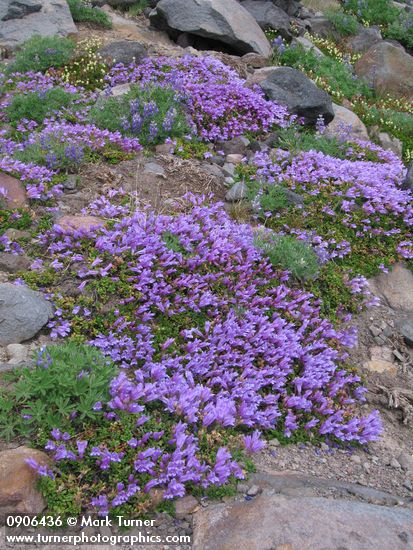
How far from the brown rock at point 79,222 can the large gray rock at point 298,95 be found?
17.2ft

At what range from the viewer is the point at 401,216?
8.11 metres

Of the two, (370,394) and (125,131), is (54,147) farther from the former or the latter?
(370,394)

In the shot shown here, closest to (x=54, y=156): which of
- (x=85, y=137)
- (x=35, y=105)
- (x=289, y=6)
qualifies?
(x=85, y=137)

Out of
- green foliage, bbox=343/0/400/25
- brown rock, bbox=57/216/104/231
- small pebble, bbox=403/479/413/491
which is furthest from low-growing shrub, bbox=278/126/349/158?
green foliage, bbox=343/0/400/25

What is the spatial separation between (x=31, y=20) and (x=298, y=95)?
5.93 metres

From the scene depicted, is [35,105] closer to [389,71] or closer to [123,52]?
[123,52]

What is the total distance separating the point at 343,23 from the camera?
1712 centimetres

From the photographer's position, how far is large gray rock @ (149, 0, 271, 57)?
1220cm

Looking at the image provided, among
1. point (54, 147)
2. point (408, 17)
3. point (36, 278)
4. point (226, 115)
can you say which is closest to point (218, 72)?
point (226, 115)

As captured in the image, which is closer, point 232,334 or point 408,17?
point 232,334

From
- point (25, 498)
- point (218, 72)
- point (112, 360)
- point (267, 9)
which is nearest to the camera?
point (25, 498)

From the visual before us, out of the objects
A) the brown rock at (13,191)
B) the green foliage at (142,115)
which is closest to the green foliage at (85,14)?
the green foliage at (142,115)

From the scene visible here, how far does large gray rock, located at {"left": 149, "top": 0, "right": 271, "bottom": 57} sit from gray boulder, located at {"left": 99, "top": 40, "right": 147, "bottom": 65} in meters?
1.83

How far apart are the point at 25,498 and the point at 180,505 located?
1032mm
